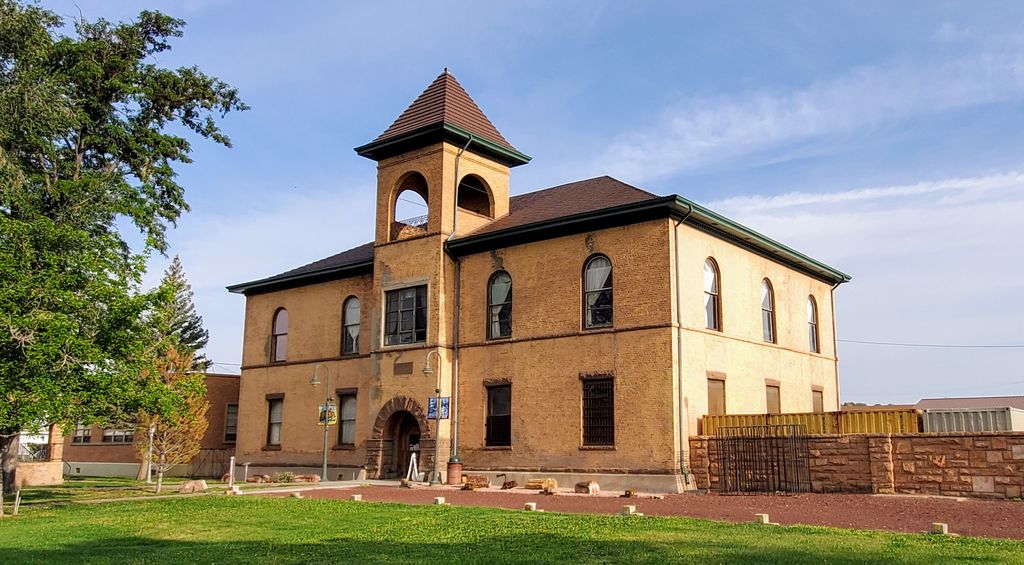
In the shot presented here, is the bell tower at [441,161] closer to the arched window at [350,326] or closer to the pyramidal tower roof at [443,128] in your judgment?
the pyramidal tower roof at [443,128]

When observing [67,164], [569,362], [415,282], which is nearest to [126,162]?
[67,164]

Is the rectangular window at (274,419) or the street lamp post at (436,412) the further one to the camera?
the rectangular window at (274,419)

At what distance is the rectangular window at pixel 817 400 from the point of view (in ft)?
109

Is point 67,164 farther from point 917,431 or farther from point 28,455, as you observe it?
point 917,431

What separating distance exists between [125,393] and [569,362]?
12.3 m

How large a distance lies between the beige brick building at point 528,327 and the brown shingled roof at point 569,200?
10 centimetres

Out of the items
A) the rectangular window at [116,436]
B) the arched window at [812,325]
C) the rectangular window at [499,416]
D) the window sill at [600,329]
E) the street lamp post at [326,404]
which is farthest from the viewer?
the rectangular window at [116,436]

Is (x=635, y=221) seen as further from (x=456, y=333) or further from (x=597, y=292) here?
(x=456, y=333)

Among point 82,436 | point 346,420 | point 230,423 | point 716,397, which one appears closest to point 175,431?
point 346,420

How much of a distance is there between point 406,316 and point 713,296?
401 inches

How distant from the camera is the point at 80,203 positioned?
92.6ft

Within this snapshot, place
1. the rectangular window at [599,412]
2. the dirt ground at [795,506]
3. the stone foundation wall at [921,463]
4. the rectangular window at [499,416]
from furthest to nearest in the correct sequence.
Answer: the rectangular window at [499,416] → the rectangular window at [599,412] → the stone foundation wall at [921,463] → the dirt ground at [795,506]

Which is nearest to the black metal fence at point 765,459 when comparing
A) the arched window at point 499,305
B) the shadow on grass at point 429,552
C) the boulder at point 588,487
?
the boulder at point 588,487

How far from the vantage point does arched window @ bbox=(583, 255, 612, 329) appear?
26.9 metres
